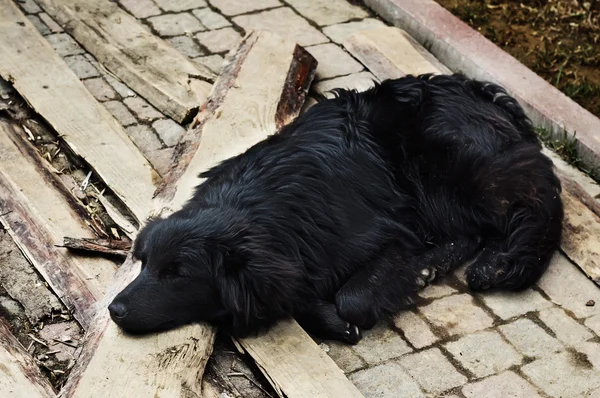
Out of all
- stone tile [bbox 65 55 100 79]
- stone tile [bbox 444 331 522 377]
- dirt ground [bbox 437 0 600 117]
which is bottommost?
stone tile [bbox 65 55 100 79]

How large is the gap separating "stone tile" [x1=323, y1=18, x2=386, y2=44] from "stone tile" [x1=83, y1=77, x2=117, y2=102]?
1.88 meters

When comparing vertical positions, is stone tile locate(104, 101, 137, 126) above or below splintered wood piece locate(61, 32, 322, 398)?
below

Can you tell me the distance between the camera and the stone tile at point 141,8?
7852mm

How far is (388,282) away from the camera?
490cm

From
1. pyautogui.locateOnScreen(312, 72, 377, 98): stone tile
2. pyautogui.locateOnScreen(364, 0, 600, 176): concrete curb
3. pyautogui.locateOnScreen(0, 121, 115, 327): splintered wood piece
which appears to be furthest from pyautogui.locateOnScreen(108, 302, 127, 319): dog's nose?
pyautogui.locateOnScreen(364, 0, 600, 176): concrete curb

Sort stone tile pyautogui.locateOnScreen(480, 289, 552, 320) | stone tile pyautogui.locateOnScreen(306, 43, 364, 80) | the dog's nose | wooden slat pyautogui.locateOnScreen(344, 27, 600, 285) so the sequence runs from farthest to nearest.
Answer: stone tile pyautogui.locateOnScreen(306, 43, 364, 80)
wooden slat pyautogui.locateOnScreen(344, 27, 600, 285)
stone tile pyautogui.locateOnScreen(480, 289, 552, 320)
the dog's nose

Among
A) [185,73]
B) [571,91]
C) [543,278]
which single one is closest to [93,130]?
[185,73]

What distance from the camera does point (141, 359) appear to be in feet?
14.0

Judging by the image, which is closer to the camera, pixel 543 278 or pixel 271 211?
pixel 271 211

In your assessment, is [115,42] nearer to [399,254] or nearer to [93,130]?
[93,130]

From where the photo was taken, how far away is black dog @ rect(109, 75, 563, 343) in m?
4.46

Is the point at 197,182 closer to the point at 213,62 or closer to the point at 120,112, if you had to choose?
the point at 120,112

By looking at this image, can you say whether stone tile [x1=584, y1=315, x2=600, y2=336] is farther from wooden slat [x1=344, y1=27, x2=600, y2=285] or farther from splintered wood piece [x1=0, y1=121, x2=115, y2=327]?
splintered wood piece [x1=0, y1=121, x2=115, y2=327]

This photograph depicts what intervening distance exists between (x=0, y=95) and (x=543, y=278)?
3.80 m
